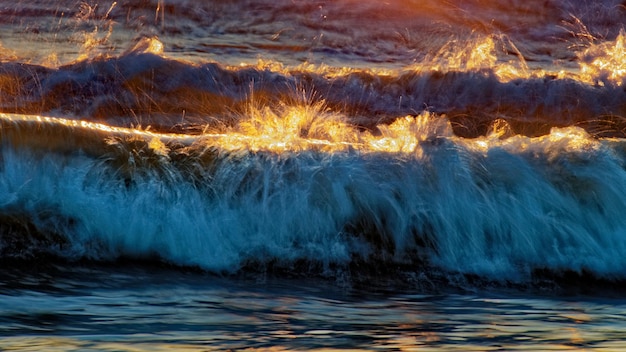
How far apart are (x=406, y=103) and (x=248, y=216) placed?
521 cm

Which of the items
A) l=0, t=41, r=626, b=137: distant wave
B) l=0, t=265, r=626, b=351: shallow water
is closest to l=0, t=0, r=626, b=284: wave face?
l=0, t=265, r=626, b=351: shallow water

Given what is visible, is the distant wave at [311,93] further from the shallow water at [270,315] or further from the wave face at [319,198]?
the shallow water at [270,315]

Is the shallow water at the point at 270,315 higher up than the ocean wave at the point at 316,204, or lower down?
lower down

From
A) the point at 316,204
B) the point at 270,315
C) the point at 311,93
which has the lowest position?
the point at 270,315

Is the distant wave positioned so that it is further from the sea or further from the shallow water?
the shallow water

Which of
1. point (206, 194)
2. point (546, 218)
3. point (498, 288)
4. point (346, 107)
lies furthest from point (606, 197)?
point (346, 107)

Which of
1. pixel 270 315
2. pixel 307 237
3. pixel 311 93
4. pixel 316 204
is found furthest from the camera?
pixel 311 93

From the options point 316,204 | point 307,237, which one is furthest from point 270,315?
point 316,204

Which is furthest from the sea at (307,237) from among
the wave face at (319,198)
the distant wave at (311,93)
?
the distant wave at (311,93)

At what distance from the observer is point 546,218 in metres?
5.54

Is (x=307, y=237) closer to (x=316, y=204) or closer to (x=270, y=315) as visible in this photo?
(x=316, y=204)

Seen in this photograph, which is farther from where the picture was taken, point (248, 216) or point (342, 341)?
point (248, 216)

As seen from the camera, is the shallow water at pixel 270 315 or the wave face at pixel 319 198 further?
the wave face at pixel 319 198

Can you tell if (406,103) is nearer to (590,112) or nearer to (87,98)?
(590,112)
